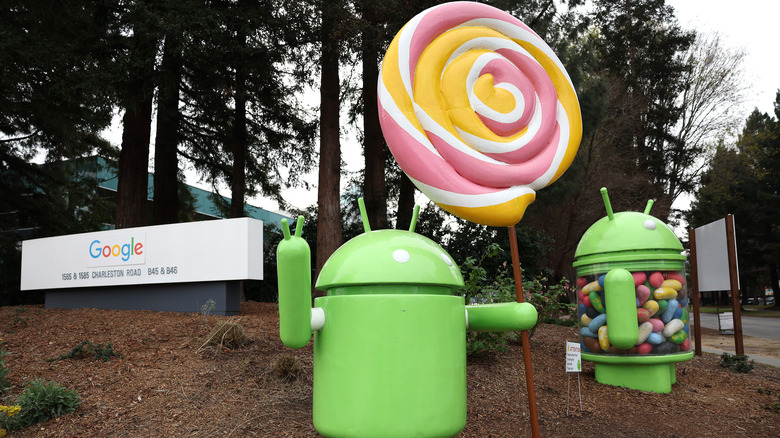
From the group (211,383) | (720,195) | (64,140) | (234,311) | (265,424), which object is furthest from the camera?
(720,195)

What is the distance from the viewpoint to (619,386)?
559cm

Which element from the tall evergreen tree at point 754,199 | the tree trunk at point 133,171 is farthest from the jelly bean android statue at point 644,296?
the tall evergreen tree at point 754,199

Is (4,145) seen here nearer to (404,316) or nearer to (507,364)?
(507,364)

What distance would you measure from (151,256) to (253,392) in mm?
4045

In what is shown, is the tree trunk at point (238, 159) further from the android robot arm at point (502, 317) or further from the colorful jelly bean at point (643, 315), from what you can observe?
the android robot arm at point (502, 317)

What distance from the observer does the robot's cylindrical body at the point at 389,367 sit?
8.23 ft

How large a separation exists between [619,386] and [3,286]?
1342 cm

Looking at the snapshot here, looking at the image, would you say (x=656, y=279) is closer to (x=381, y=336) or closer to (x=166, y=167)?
(x=381, y=336)

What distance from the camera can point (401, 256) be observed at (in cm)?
262

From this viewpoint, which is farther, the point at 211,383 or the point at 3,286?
the point at 3,286

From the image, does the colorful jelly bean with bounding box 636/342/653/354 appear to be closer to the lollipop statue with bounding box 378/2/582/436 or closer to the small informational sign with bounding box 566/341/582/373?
the small informational sign with bounding box 566/341/582/373

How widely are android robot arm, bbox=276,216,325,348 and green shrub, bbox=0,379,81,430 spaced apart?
2935 mm

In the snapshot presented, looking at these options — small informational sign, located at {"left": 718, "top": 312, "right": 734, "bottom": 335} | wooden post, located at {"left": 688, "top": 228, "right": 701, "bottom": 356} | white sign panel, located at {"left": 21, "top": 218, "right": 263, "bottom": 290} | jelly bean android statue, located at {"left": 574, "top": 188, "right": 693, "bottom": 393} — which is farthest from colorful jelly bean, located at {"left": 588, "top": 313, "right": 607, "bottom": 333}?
small informational sign, located at {"left": 718, "top": 312, "right": 734, "bottom": 335}

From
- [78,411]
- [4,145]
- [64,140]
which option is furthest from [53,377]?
[4,145]
